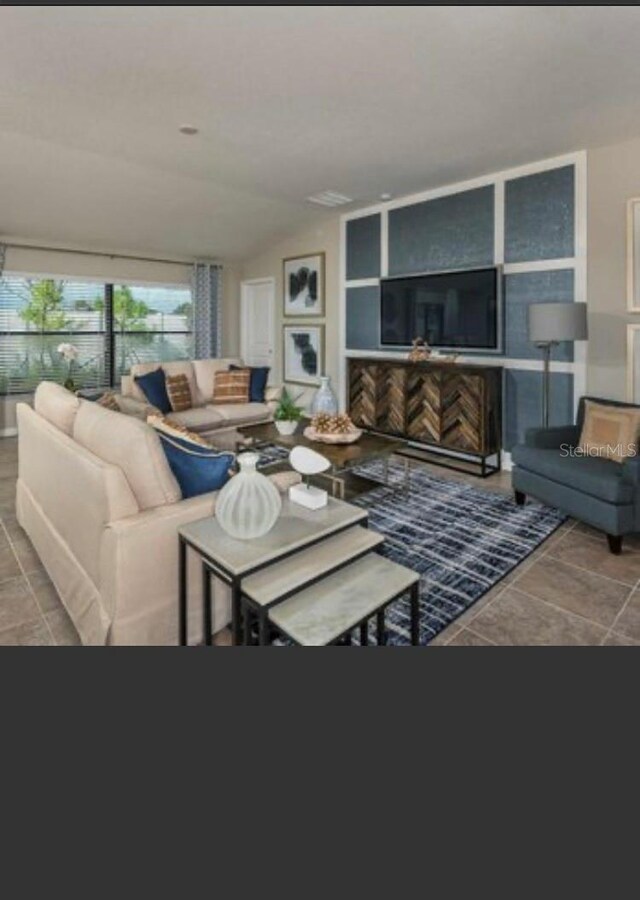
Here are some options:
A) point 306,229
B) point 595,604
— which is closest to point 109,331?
point 306,229

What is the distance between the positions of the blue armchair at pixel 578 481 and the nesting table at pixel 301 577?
1.52 metres

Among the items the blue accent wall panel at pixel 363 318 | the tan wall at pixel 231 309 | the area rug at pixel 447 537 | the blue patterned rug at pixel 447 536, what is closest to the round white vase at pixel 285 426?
the blue patterned rug at pixel 447 536

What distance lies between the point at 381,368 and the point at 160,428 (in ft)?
10.4

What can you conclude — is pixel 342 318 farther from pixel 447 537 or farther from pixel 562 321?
pixel 447 537

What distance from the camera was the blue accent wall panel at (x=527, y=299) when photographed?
13.1ft

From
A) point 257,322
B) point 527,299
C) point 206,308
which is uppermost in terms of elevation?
point 206,308

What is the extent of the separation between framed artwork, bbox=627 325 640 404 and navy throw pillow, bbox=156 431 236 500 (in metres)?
3.04

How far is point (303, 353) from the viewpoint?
6.61 meters

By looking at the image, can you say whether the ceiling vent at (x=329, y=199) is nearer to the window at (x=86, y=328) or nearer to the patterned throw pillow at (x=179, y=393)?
the patterned throw pillow at (x=179, y=393)

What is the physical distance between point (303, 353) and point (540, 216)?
3212 mm

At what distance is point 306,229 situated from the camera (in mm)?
6309

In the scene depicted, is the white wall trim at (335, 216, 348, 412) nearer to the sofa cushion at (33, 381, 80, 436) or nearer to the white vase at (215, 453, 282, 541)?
the sofa cushion at (33, 381, 80, 436)

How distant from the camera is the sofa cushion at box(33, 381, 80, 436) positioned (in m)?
2.46

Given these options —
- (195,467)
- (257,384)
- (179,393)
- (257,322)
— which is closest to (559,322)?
(195,467)
